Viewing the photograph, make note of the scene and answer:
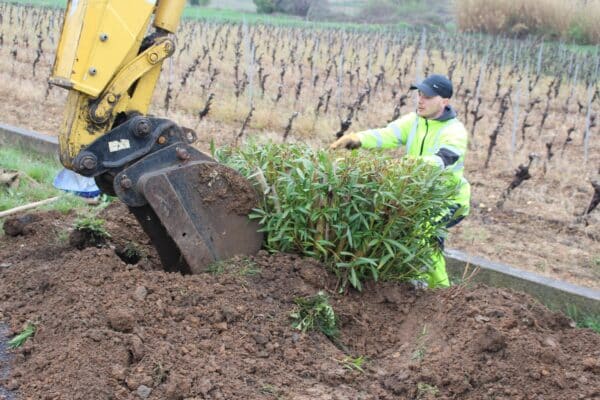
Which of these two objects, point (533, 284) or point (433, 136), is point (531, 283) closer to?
point (533, 284)

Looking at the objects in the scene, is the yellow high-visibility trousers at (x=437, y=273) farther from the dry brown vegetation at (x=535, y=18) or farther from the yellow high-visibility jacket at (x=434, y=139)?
the dry brown vegetation at (x=535, y=18)

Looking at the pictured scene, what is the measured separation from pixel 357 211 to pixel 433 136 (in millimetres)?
1490

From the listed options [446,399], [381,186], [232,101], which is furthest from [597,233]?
[232,101]

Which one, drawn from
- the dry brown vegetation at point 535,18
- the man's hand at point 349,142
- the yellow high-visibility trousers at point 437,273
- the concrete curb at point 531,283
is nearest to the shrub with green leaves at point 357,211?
the yellow high-visibility trousers at point 437,273

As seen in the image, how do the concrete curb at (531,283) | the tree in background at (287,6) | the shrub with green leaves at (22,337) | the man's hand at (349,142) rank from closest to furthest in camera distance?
the shrub with green leaves at (22,337) → the man's hand at (349,142) → the concrete curb at (531,283) → the tree in background at (287,6)

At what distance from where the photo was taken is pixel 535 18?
2991 centimetres

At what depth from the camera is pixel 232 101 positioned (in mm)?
13164

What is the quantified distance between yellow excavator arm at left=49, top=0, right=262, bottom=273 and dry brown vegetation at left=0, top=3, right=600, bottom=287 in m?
3.00

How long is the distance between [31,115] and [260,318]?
8429 millimetres

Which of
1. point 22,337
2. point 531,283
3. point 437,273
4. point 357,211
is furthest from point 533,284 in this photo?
point 22,337

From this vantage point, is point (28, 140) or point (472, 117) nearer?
point (28, 140)

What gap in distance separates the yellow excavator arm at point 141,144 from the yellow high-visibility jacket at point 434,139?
4.70ft

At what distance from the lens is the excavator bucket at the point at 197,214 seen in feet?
15.4

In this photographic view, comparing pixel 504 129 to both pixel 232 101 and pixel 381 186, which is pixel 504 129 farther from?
pixel 381 186
